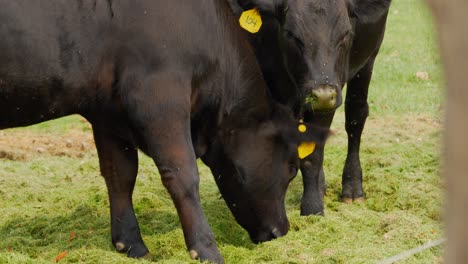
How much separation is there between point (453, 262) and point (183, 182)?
3.59m

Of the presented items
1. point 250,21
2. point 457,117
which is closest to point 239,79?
point 250,21

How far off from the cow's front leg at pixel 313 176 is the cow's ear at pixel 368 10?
2.55 feet

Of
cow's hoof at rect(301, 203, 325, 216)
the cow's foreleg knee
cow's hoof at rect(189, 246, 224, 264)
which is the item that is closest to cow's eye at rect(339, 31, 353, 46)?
the cow's foreleg knee

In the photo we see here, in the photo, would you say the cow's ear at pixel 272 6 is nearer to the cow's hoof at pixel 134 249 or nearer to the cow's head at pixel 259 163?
the cow's head at pixel 259 163

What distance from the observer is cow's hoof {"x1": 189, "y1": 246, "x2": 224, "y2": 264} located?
443 cm

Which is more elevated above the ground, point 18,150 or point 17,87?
point 17,87

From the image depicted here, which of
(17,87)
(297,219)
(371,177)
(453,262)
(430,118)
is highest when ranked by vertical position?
(453,262)

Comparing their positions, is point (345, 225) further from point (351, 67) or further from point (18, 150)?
point (18, 150)

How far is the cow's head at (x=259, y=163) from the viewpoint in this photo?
16.7 feet

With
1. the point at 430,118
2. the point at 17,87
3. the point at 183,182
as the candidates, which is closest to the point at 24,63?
the point at 17,87

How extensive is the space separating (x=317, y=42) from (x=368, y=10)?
0.92m

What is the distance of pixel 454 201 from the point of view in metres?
0.85

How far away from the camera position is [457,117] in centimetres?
85

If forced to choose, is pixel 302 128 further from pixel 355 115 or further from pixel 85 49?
pixel 355 115
